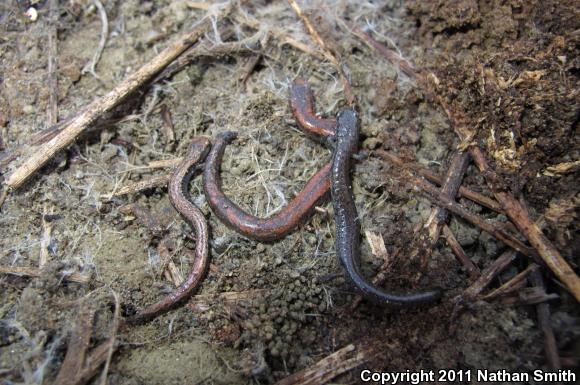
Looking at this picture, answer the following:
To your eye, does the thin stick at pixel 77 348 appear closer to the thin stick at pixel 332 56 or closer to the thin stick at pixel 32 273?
the thin stick at pixel 32 273

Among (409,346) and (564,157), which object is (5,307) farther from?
(564,157)

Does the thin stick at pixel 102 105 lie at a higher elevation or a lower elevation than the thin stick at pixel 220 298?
higher

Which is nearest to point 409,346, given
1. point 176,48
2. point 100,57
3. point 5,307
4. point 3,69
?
point 5,307

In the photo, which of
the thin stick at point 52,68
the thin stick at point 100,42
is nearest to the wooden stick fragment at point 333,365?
the thin stick at point 52,68

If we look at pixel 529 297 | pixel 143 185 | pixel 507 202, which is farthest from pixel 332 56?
pixel 529 297

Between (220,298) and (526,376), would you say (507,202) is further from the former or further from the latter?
(220,298)
